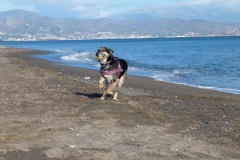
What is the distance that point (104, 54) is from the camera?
1015cm

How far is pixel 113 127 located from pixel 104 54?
347cm

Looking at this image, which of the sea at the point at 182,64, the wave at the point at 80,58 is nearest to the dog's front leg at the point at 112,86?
the sea at the point at 182,64

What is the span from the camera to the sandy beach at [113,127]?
5.59m

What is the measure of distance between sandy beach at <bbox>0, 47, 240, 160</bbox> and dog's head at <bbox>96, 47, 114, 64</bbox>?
1.13 metres

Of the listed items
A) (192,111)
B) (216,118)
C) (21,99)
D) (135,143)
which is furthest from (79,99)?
(135,143)

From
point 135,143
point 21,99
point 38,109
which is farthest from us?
point 21,99

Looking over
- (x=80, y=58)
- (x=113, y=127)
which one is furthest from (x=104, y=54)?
(x=80, y=58)

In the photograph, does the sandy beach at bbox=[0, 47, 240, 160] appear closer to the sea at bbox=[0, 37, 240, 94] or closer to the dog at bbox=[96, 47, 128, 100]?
the dog at bbox=[96, 47, 128, 100]

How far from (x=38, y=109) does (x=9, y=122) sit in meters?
1.41

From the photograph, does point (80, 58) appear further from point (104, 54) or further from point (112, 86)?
point (104, 54)

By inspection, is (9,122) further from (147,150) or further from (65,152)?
(147,150)

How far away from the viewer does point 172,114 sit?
8719 millimetres

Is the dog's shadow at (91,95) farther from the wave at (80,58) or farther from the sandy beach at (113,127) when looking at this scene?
the wave at (80,58)

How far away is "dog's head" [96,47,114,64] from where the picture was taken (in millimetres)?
10078
